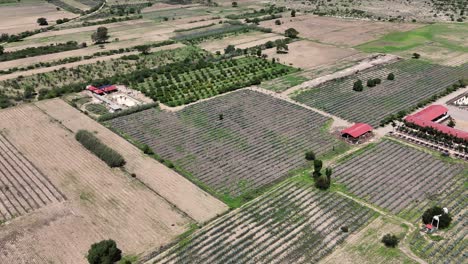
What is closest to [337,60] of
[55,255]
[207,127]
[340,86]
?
[340,86]

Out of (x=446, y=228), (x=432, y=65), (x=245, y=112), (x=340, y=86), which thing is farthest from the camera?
(x=432, y=65)

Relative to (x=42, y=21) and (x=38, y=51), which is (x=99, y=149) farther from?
(x=42, y=21)

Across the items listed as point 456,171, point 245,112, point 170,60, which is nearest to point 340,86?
point 245,112

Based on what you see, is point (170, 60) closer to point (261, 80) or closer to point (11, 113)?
point (261, 80)

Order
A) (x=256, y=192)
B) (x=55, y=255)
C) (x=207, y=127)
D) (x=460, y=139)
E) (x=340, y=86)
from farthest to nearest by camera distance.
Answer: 1. (x=340, y=86)
2. (x=207, y=127)
3. (x=460, y=139)
4. (x=256, y=192)
5. (x=55, y=255)

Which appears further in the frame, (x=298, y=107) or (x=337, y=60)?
(x=337, y=60)

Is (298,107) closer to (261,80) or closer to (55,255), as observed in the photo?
(261,80)
